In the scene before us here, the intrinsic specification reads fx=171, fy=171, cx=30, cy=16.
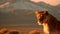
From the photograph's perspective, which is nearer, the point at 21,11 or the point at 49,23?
the point at 49,23

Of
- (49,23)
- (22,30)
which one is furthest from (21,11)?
(49,23)

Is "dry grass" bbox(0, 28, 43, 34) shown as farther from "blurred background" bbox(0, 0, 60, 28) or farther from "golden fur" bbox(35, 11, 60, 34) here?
"golden fur" bbox(35, 11, 60, 34)

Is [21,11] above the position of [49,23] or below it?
above

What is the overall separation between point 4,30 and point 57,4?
0.84m

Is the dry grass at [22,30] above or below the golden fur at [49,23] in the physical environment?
below

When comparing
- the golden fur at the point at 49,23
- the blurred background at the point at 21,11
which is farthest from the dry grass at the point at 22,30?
the golden fur at the point at 49,23

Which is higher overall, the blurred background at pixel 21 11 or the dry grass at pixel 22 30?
the blurred background at pixel 21 11

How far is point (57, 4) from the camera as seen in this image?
2443mm

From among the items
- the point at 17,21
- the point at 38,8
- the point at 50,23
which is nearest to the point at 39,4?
the point at 38,8

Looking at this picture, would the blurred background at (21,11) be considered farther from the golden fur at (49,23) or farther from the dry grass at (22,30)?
the golden fur at (49,23)

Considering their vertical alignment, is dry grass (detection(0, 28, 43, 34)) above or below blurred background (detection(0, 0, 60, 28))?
below

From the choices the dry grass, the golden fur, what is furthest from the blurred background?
the golden fur

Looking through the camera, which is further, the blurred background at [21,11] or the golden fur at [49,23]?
the blurred background at [21,11]

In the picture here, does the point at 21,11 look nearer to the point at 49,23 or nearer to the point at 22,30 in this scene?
the point at 22,30
